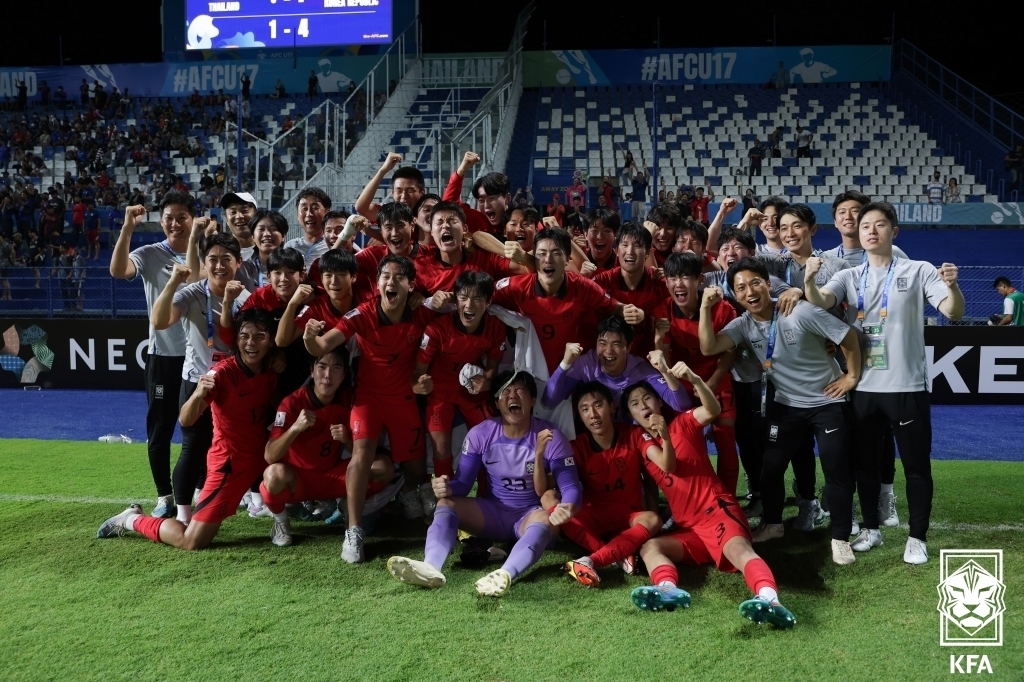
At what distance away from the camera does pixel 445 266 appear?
5293 millimetres

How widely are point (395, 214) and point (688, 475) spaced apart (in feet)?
8.06

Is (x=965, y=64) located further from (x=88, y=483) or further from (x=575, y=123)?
(x=88, y=483)

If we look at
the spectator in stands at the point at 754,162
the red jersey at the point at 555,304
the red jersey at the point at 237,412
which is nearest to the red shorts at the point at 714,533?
the red jersey at the point at 555,304

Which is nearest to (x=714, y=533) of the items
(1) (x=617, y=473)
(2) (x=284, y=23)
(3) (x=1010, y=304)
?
(1) (x=617, y=473)

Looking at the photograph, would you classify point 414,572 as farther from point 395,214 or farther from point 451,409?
point 395,214

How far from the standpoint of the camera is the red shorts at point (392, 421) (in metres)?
4.93

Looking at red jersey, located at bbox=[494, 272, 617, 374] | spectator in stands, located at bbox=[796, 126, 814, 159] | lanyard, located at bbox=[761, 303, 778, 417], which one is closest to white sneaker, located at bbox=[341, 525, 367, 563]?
red jersey, located at bbox=[494, 272, 617, 374]

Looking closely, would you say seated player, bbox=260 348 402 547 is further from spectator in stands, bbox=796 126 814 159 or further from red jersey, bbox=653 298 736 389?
spectator in stands, bbox=796 126 814 159

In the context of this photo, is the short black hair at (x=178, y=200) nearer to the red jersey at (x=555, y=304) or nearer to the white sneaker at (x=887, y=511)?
the red jersey at (x=555, y=304)

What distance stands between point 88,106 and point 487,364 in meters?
23.9

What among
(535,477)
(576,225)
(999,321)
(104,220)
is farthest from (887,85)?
(535,477)

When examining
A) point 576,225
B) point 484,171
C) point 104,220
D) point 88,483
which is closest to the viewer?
point 88,483

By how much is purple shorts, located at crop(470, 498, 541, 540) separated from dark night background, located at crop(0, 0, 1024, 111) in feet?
76.6

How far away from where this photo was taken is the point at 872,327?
4.60m
